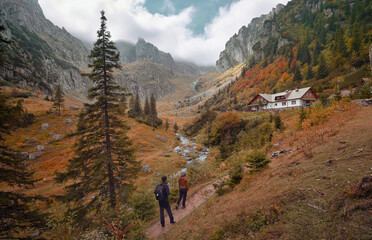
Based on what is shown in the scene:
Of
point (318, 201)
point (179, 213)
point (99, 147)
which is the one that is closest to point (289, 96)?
point (179, 213)

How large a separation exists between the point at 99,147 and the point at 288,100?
49940 mm

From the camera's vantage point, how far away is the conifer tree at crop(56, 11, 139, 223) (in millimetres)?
10805

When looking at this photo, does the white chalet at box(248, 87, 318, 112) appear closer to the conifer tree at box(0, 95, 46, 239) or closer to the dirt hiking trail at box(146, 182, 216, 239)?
the dirt hiking trail at box(146, 182, 216, 239)

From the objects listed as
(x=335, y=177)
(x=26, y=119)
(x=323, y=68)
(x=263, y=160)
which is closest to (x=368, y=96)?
(x=263, y=160)

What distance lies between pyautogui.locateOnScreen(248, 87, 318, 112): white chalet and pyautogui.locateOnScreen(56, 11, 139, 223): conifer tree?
43070 millimetres

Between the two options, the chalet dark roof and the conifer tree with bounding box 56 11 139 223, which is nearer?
the conifer tree with bounding box 56 11 139 223

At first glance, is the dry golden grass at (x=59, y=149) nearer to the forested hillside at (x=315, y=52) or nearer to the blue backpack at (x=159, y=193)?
the blue backpack at (x=159, y=193)

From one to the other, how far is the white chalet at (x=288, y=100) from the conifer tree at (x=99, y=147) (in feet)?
141

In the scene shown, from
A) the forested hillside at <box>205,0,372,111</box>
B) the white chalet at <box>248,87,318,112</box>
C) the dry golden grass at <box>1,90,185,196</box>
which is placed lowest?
the dry golden grass at <box>1,90,185,196</box>

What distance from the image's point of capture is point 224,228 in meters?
4.95

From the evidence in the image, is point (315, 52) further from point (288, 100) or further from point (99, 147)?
point (99, 147)

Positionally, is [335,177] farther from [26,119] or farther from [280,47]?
[280,47]

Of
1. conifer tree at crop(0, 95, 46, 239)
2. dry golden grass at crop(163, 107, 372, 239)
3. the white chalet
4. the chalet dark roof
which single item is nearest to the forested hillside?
the white chalet

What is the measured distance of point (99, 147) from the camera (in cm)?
1161
